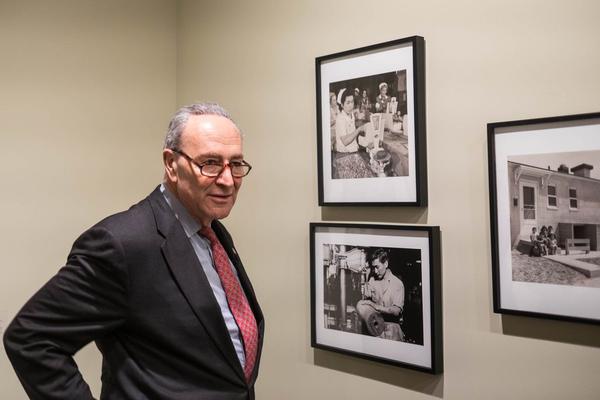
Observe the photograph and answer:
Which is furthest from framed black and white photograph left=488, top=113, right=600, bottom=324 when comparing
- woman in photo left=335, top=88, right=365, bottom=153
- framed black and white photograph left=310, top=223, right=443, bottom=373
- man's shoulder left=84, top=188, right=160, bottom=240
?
man's shoulder left=84, top=188, right=160, bottom=240

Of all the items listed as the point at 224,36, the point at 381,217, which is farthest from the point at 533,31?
the point at 224,36

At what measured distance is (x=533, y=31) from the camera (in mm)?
1633

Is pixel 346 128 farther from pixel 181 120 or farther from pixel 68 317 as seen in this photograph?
pixel 68 317

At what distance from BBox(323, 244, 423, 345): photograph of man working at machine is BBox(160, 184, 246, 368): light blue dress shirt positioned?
58cm

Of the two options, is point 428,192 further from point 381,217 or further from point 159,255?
point 159,255

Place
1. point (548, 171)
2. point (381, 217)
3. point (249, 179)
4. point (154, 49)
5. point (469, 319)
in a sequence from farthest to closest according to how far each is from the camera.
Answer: point (154, 49), point (249, 179), point (381, 217), point (469, 319), point (548, 171)

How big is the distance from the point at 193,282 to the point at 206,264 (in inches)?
4.7

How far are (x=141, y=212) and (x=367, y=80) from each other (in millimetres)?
895

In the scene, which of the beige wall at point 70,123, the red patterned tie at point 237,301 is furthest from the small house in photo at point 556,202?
the beige wall at point 70,123

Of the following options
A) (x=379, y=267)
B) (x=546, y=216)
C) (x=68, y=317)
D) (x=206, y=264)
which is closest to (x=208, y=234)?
(x=206, y=264)

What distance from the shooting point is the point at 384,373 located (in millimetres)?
1968

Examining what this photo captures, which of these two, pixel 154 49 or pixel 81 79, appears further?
pixel 154 49

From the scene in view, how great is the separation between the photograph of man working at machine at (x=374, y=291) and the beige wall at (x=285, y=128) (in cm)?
10

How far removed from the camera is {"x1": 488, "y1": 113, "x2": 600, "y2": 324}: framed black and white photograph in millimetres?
1521
